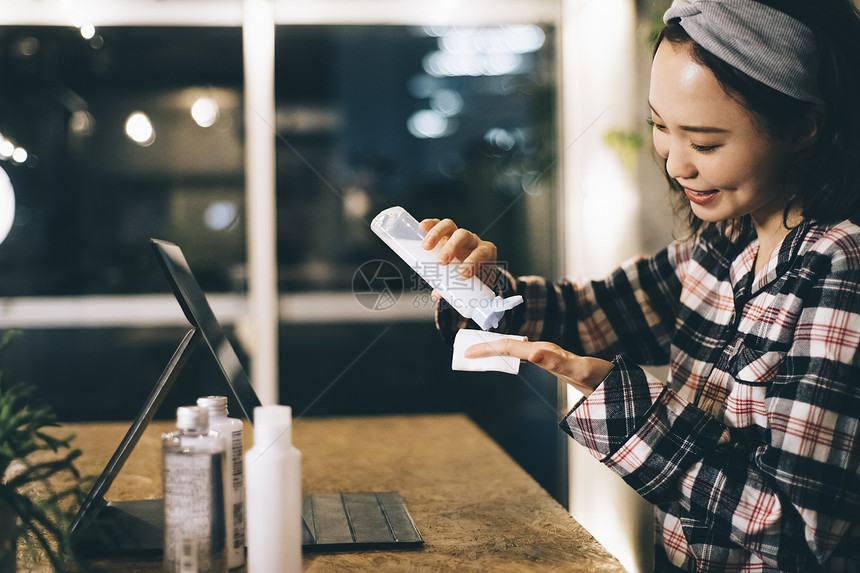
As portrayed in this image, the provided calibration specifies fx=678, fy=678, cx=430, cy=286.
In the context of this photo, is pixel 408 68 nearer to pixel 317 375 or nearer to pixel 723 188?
pixel 317 375

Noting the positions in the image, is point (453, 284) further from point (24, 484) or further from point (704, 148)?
point (24, 484)

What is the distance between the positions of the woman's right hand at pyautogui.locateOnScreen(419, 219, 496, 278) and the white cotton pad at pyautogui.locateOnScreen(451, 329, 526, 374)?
0.07m

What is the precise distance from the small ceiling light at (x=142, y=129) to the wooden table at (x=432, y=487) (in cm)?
119

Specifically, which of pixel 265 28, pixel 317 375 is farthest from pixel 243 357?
pixel 265 28

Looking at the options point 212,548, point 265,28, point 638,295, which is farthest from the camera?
point 265,28

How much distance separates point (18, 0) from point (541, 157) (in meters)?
1.72

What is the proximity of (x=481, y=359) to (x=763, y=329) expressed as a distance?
1.04ft

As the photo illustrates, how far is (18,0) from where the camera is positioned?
2098mm

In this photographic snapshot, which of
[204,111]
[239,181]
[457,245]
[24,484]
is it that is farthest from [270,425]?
[204,111]

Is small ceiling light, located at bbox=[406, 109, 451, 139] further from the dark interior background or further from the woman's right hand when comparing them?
the woman's right hand

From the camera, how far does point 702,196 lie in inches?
30.6

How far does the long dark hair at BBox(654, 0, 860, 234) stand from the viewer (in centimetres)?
71

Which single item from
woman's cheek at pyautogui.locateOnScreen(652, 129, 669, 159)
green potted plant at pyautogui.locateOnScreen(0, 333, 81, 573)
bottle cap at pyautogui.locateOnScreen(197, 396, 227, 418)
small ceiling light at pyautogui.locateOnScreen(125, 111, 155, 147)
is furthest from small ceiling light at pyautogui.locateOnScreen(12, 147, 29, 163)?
woman's cheek at pyautogui.locateOnScreen(652, 129, 669, 159)

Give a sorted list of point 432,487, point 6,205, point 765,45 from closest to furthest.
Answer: point 765,45 < point 432,487 < point 6,205
